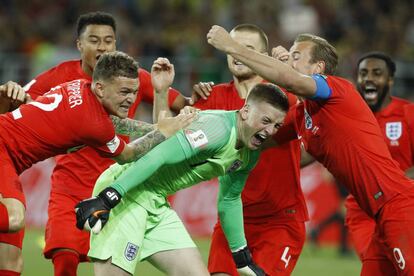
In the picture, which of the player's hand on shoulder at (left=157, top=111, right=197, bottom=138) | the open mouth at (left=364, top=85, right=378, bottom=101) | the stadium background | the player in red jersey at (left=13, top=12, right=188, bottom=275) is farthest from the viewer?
the stadium background

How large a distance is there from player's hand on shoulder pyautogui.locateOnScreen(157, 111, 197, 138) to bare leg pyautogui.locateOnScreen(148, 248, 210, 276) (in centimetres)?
91

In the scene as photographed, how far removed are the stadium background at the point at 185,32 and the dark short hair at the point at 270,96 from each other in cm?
829

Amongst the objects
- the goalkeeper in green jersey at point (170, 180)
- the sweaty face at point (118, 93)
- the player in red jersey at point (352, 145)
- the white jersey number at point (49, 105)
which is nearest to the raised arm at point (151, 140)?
the goalkeeper in green jersey at point (170, 180)

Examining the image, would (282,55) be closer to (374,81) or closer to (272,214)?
(272,214)

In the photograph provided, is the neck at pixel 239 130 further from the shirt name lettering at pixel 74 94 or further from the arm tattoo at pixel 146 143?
the shirt name lettering at pixel 74 94

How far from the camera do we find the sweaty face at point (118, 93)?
6.90 meters

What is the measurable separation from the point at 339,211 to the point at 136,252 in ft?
25.8

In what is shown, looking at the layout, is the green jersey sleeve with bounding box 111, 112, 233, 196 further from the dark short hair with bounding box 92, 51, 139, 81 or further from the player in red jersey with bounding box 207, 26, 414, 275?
the dark short hair with bounding box 92, 51, 139, 81

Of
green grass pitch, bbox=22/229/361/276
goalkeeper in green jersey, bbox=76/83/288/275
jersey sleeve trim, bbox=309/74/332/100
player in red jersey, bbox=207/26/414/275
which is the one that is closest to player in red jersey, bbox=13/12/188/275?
goalkeeper in green jersey, bbox=76/83/288/275

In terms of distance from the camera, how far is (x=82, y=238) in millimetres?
7934

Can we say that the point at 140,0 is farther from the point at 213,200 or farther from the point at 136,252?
the point at 136,252

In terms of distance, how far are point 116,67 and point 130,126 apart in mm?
989

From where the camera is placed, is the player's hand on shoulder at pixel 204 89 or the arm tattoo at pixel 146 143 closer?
the arm tattoo at pixel 146 143

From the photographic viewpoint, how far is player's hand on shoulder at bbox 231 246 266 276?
7.01 meters
